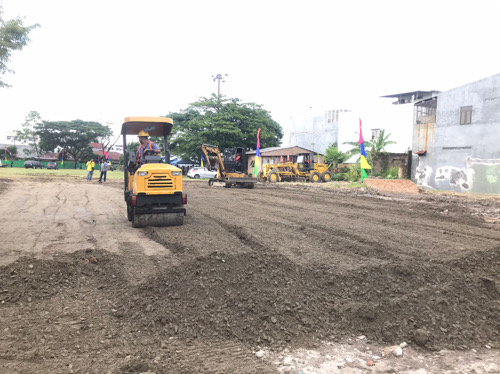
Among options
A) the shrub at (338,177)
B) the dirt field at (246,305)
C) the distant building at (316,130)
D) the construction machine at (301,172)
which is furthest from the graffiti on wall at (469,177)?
the distant building at (316,130)

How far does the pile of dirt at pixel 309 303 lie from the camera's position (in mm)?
3604

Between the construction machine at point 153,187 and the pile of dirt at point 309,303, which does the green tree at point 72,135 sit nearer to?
the construction machine at point 153,187

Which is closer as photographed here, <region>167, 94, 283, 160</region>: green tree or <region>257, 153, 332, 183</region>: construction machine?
<region>257, 153, 332, 183</region>: construction machine

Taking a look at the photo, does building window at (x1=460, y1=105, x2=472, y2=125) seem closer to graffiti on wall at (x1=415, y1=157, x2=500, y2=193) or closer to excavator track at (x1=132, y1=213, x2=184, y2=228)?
graffiti on wall at (x1=415, y1=157, x2=500, y2=193)

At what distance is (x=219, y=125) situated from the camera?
39344mm

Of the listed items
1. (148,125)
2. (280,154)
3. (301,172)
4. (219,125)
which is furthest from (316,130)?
(148,125)

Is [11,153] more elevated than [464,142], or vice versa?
[464,142]

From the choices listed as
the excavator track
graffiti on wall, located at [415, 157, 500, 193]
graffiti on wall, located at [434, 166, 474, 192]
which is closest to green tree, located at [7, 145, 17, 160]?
graffiti on wall, located at [415, 157, 500, 193]

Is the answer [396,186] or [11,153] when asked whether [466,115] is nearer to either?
[396,186]

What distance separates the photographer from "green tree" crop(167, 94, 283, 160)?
3925 cm

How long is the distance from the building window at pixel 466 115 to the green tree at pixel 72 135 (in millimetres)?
53781

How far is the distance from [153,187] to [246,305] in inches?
173

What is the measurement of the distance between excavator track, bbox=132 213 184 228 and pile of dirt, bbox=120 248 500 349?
3249 millimetres

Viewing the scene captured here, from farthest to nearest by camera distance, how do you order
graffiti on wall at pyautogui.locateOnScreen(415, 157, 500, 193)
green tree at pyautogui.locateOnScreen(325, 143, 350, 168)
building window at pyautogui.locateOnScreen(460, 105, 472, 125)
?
green tree at pyautogui.locateOnScreen(325, 143, 350, 168)
building window at pyautogui.locateOnScreen(460, 105, 472, 125)
graffiti on wall at pyautogui.locateOnScreen(415, 157, 500, 193)
